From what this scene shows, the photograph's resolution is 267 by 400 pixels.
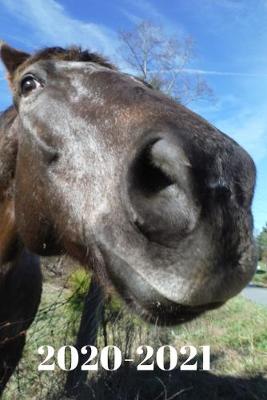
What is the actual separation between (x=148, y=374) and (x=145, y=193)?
4.97 metres

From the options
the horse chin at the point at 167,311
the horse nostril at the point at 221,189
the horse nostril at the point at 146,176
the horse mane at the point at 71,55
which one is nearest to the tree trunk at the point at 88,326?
the horse mane at the point at 71,55

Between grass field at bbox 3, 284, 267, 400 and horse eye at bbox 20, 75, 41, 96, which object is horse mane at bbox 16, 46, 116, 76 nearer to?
horse eye at bbox 20, 75, 41, 96

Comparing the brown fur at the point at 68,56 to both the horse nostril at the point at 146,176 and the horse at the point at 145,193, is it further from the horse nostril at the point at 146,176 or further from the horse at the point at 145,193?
the horse nostril at the point at 146,176

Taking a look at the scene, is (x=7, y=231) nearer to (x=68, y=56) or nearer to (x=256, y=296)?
(x=68, y=56)

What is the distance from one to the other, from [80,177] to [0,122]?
1619 millimetres

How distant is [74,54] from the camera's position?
3.44 metres

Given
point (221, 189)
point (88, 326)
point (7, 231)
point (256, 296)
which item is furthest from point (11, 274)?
point (256, 296)

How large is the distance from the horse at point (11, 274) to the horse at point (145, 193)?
0.86 metres

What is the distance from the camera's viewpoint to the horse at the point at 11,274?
3.97 meters

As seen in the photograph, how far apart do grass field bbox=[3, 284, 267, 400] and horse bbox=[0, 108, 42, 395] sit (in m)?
0.20

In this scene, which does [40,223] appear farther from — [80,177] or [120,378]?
[120,378]

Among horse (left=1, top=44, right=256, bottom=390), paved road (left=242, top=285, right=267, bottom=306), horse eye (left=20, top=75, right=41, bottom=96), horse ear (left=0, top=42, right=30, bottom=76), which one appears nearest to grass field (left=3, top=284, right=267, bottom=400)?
horse (left=1, top=44, right=256, bottom=390)

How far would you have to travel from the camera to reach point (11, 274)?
4.58 metres

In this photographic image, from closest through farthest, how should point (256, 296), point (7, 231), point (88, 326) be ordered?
point (7, 231)
point (88, 326)
point (256, 296)
